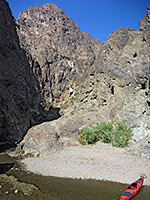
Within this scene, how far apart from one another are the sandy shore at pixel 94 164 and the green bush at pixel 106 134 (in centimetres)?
182

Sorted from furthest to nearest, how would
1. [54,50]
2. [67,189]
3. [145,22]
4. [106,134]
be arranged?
[54,50] < [145,22] < [106,134] < [67,189]

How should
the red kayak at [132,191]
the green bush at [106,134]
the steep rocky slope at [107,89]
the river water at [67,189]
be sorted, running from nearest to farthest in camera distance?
the red kayak at [132,191], the river water at [67,189], the green bush at [106,134], the steep rocky slope at [107,89]

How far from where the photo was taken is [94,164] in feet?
36.5

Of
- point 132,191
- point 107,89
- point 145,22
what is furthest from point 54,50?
point 132,191

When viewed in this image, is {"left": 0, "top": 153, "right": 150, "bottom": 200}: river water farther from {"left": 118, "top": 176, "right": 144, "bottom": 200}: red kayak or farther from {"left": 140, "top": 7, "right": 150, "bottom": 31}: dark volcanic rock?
{"left": 140, "top": 7, "right": 150, "bottom": 31}: dark volcanic rock

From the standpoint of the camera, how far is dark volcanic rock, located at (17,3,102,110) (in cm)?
4466

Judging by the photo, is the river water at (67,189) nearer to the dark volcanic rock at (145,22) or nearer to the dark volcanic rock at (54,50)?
the dark volcanic rock at (145,22)

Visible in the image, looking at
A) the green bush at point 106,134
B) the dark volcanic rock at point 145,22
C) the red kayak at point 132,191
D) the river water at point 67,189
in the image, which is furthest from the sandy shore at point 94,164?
the dark volcanic rock at point 145,22

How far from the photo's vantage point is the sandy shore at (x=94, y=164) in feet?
31.5

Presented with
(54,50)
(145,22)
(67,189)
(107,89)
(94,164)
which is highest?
(54,50)

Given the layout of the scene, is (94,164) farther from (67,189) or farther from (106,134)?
(106,134)

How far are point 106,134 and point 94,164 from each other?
544cm

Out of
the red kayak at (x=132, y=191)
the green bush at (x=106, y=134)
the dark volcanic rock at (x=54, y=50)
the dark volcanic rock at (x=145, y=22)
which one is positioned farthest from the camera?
the dark volcanic rock at (x=54, y=50)

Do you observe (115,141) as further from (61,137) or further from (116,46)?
(116,46)
